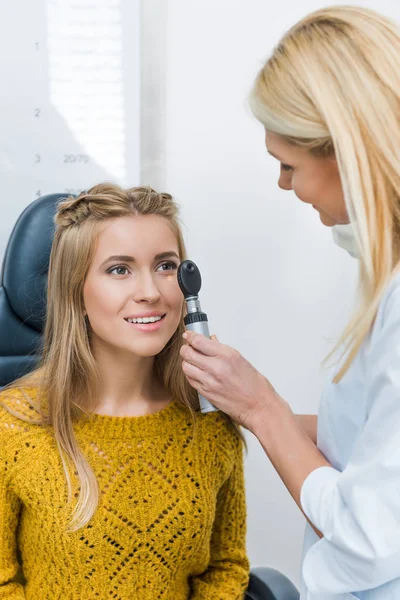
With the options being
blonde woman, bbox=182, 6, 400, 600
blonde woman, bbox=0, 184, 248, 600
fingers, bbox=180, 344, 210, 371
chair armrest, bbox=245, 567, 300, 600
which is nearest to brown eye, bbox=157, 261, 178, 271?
blonde woman, bbox=0, 184, 248, 600

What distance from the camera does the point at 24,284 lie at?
51.0 inches

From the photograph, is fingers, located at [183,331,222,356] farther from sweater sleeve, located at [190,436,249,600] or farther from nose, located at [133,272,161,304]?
sweater sleeve, located at [190,436,249,600]

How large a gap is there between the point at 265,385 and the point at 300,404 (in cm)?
75

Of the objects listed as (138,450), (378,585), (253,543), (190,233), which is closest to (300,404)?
(253,543)

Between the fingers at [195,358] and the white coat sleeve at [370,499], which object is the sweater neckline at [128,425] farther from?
the white coat sleeve at [370,499]

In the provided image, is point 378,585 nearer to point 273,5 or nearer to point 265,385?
point 265,385

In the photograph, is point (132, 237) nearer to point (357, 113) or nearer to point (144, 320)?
point (144, 320)

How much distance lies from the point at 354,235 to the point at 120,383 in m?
0.58

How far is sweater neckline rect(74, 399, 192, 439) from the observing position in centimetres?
120

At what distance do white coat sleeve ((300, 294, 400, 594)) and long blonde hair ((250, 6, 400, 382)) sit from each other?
0.21 ft

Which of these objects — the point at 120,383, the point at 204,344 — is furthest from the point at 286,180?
the point at 120,383

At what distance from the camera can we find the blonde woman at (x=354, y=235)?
0.79 metres

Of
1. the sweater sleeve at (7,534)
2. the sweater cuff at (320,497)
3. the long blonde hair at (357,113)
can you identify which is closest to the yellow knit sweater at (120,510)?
the sweater sleeve at (7,534)

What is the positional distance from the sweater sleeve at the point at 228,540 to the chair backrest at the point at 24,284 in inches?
17.6
